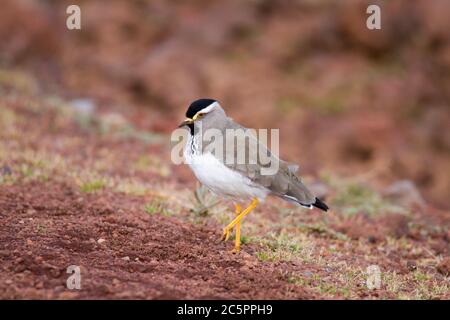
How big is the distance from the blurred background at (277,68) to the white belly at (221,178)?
7438 mm

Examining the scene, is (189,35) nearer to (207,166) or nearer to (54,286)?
(207,166)

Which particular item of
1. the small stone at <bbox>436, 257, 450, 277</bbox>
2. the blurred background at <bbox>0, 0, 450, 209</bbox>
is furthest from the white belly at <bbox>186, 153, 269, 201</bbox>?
the blurred background at <bbox>0, 0, 450, 209</bbox>

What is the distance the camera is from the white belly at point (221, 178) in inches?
230

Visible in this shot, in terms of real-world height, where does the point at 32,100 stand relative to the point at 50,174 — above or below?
above

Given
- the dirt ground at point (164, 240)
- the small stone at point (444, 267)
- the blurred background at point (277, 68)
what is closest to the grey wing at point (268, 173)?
the dirt ground at point (164, 240)

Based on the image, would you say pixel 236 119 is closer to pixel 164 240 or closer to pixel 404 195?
pixel 404 195

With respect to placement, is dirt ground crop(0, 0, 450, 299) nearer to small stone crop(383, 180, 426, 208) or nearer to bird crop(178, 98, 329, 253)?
small stone crop(383, 180, 426, 208)

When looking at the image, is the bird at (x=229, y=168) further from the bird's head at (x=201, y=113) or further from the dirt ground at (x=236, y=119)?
the dirt ground at (x=236, y=119)

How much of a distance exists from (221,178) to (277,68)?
1177cm

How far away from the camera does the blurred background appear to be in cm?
1502
